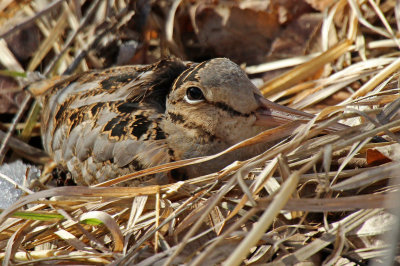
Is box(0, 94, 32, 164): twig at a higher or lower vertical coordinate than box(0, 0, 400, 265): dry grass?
higher

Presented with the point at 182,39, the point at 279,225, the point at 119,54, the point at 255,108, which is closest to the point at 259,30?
the point at 182,39

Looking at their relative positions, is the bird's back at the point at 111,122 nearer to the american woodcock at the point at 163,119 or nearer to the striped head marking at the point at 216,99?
the american woodcock at the point at 163,119

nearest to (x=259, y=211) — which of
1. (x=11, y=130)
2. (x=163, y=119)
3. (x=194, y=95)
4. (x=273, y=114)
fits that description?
(x=273, y=114)

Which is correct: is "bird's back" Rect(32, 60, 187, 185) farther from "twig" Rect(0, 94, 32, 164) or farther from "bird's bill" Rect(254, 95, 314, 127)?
"bird's bill" Rect(254, 95, 314, 127)

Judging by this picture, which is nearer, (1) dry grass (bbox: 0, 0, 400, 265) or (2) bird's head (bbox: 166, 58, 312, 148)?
(1) dry grass (bbox: 0, 0, 400, 265)

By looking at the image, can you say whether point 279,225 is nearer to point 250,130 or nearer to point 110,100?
point 250,130

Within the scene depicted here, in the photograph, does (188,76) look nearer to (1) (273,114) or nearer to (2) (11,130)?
(1) (273,114)

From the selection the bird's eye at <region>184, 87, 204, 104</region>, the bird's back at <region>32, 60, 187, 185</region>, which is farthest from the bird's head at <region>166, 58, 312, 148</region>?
the bird's back at <region>32, 60, 187, 185</region>

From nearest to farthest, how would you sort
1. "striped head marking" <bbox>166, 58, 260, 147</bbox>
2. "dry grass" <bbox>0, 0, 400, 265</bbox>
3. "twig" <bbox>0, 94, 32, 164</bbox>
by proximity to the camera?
"dry grass" <bbox>0, 0, 400, 265</bbox> < "striped head marking" <bbox>166, 58, 260, 147</bbox> < "twig" <bbox>0, 94, 32, 164</bbox>
